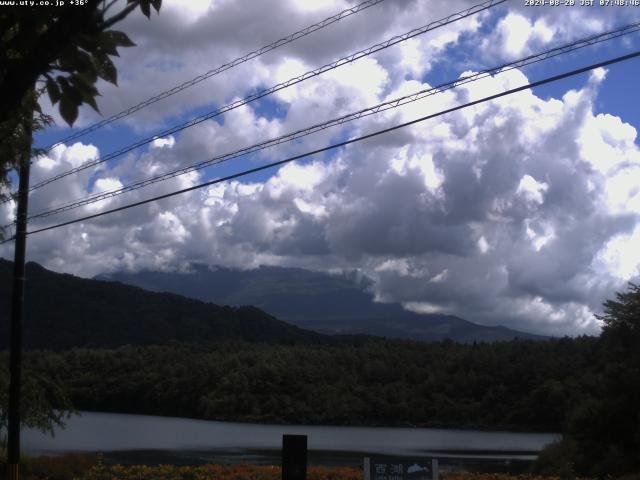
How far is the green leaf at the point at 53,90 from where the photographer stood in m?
4.02

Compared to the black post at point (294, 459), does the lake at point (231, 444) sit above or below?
below

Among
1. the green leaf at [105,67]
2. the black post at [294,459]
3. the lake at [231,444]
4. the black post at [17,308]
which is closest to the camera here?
the green leaf at [105,67]

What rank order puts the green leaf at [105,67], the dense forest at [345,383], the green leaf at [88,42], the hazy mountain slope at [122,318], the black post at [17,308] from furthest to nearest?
the hazy mountain slope at [122,318], the dense forest at [345,383], the black post at [17,308], the green leaf at [105,67], the green leaf at [88,42]

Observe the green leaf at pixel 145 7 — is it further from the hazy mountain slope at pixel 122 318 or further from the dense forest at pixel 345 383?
the hazy mountain slope at pixel 122 318

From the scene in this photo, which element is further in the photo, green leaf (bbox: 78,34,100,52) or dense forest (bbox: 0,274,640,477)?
dense forest (bbox: 0,274,640,477)

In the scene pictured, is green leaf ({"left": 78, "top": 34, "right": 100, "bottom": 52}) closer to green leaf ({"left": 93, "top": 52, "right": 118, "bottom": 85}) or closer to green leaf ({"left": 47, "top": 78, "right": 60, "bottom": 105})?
green leaf ({"left": 93, "top": 52, "right": 118, "bottom": 85})

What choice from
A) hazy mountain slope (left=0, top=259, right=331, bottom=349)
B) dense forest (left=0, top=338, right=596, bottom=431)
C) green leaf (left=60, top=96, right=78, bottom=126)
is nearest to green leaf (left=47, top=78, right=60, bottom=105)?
green leaf (left=60, top=96, right=78, bottom=126)

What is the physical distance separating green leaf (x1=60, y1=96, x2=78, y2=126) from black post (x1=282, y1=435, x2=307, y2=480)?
20.7ft

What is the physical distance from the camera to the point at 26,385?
20672 millimetres

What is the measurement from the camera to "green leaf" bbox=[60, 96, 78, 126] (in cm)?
405

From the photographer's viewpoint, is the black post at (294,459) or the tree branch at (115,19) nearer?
the tree branch at (115,19)

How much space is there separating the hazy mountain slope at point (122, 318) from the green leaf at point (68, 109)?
103 meters

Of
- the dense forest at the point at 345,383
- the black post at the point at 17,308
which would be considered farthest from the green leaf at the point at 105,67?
the dense forest at the point at 345,383

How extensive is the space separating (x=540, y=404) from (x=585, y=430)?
4969cm
